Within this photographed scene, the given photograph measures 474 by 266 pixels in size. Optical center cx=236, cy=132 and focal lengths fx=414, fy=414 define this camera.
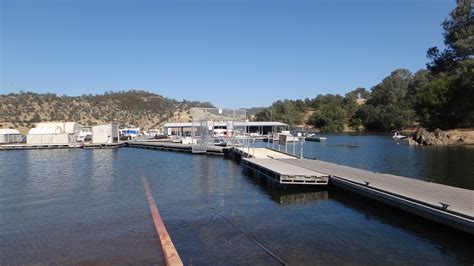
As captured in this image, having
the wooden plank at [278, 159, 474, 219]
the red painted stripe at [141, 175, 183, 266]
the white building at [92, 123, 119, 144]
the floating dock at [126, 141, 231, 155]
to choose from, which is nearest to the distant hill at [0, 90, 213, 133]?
the white building at [92, 123, 119, 144]

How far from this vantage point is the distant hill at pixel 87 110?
381 ft

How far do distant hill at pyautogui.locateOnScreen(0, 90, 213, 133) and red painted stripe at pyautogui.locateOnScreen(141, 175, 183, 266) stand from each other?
100 metres

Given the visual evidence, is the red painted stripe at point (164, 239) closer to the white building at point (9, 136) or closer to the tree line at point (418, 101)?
the tree line at point (418, 101)

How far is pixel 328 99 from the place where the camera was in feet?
547

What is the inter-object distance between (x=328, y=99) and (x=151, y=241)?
160m

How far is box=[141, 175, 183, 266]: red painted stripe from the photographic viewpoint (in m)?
9.49

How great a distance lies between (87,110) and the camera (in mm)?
133250

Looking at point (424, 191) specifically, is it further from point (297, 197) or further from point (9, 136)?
point (9, 136)

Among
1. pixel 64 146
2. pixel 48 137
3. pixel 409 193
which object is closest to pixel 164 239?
pixel 409 193

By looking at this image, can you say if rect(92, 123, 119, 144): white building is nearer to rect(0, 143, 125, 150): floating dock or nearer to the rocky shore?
rect(0, 143, 125, 150): floating dock

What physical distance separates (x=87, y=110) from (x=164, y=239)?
130m

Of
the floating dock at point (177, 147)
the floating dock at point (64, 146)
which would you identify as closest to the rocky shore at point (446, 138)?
the floating dock at point (177, 147)

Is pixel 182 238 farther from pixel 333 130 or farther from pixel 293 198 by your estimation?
pixel 333 130

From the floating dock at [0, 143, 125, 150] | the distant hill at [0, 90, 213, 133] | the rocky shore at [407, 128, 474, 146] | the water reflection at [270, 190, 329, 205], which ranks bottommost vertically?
the water reflection at [270, 190, 329, 205]
